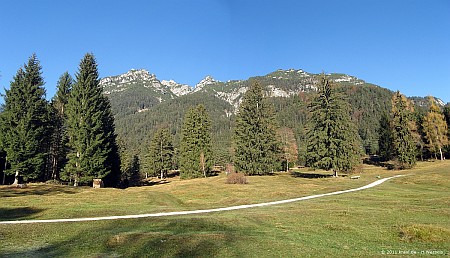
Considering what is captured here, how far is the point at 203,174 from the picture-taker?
63.4 metres

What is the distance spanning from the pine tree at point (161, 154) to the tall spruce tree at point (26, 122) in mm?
36171

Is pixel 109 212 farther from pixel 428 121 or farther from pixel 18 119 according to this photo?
pixel 428 121

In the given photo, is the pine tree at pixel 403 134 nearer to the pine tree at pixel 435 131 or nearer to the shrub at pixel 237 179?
the pine tree at pixel 435 131

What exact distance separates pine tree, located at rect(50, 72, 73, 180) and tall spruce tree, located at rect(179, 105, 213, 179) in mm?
22584

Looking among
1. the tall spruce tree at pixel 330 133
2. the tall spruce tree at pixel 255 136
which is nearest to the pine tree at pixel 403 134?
the tall spruce tree at pixel 330 133

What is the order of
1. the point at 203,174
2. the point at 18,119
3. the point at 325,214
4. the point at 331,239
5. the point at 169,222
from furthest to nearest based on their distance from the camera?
the point at 203,174
the point at 18,119
the point at 325,214
the point at 169,222
the point at 331,239

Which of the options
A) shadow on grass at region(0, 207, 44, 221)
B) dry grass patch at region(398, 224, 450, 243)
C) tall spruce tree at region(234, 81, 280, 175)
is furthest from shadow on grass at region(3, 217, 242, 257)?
tall spruce tree at region(234, 81, 280, 175)

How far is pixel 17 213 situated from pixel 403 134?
62.2m

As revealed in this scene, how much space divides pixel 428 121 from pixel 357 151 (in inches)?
1436

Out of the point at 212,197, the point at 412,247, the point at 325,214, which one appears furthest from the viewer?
the point at 212,197

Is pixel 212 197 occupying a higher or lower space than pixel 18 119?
lower

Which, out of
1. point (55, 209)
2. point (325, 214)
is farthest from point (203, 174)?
point (325, 214)

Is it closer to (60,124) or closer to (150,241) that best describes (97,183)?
(60,124)

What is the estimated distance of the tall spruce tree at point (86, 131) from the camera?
42344 mm
